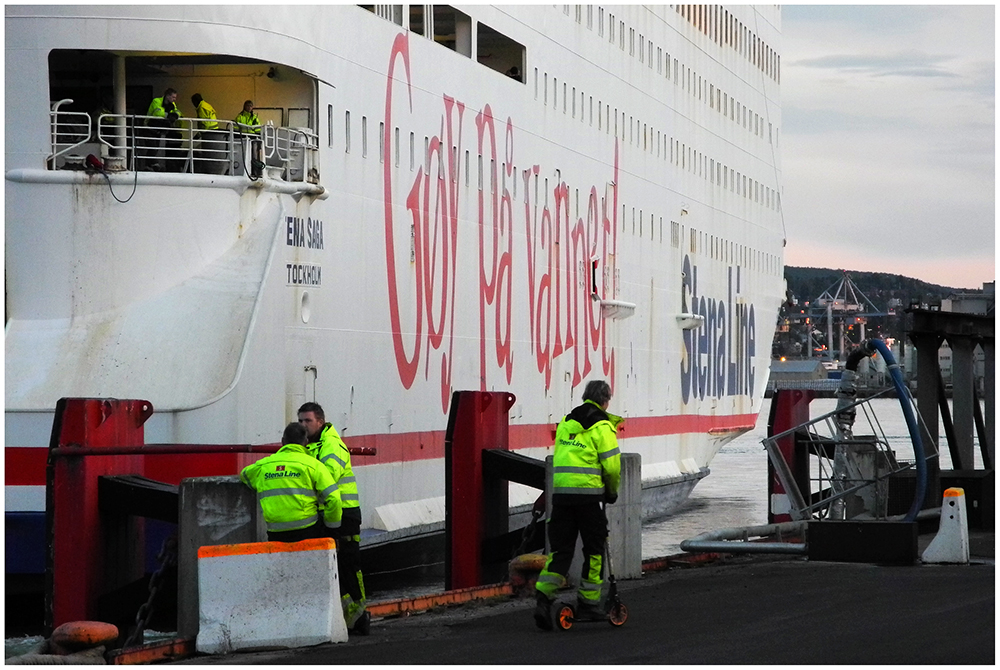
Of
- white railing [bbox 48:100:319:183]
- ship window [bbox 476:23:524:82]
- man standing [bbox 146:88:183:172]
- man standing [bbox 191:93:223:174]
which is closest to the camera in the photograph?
white railing [bbox 48:100:319:183]

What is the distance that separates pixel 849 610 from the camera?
11.3 meters

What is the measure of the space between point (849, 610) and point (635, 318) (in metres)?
18.1

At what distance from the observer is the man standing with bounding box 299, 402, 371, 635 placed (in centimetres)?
1055

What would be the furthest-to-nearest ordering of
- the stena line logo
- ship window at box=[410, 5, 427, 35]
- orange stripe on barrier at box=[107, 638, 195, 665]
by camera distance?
the stena line logo
ship window at box=[410, 5, 427, 35]
orange stripe on barrier at box=[107, 638, 195, 665]

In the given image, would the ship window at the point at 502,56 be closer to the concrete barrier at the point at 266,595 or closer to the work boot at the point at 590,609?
the work boot at the point at 590,609

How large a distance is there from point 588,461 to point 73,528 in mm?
3871

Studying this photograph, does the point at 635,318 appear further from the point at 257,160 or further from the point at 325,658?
the point at 325,658

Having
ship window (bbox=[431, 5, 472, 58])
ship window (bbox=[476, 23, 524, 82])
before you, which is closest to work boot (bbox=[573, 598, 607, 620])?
ship window (bbox=[431, 5, 472, 58])

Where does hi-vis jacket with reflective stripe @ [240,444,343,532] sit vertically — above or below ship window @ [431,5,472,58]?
below

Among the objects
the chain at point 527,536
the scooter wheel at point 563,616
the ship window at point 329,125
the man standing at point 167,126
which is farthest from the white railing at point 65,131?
the scooter wheel at point 563,616

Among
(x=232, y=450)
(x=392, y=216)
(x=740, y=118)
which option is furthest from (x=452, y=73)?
(x=740, y=118)

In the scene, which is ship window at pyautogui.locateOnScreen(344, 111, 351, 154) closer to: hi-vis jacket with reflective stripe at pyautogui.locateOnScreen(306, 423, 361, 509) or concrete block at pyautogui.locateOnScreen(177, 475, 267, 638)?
hi-vis jacket with reflective stripe at pyautogui.locateOnScreen(306, 423, 361, 509)

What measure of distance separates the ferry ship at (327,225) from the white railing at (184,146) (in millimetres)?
45

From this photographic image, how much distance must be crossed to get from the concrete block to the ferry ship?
3316mm
